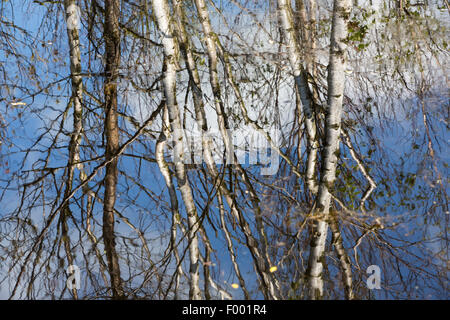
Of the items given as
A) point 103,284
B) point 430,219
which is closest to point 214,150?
point 103,284

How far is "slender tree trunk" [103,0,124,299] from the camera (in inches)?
131

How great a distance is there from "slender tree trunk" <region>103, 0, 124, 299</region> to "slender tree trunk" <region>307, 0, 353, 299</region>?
1.35 metres

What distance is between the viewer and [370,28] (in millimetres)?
3551

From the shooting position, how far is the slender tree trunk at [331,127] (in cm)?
268

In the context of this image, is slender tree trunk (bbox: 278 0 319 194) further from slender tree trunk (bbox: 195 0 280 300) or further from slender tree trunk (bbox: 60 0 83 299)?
slender tree trunk (bbox: 60 0 83 299)

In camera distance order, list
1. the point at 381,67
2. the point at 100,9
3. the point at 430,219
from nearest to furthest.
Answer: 1. the point at 430,219
2. the point at 381,67
3. the point at 100,9

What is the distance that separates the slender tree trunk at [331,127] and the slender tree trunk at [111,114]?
1.35 m

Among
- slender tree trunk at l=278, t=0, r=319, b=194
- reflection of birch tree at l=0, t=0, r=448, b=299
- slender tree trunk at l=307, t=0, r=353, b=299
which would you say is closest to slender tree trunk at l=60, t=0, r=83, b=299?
reflection of birch tree at l=0, t=0, r=448, b=299

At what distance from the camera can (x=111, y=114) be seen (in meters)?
4.25

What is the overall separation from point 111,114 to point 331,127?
2.23 metres

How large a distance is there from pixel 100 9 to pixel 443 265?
12.7 feet

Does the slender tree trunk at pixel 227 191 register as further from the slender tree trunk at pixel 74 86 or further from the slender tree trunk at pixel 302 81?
the slender tree trunk at pixel 74 86

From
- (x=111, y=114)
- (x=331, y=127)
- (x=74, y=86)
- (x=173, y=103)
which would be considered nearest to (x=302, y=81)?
(x=331, y=127)
